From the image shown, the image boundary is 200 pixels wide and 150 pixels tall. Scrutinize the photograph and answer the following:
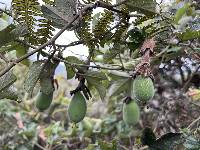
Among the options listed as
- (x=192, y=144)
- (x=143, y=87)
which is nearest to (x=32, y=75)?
(x=143, y=87)

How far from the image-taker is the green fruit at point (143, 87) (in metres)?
0.93

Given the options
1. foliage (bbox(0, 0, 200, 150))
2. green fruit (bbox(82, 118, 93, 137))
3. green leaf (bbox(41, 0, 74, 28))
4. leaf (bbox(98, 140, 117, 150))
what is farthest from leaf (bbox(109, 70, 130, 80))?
green fruit (bbox(82, 118, 93, 137))

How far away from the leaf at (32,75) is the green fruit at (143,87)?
10.8 inches

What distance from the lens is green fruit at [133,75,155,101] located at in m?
0.93

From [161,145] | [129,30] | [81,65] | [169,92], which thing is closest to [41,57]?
[81,65]

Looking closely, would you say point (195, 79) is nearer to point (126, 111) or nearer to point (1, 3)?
point (126, 111)

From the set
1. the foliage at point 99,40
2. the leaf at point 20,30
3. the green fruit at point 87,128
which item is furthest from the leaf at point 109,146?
the green fruit at point 87,128

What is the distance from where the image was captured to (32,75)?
1129 millimetres

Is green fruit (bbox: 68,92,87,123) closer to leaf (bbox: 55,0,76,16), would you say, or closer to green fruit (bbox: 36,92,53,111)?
green fruit (bbox: 36,92,53,111)

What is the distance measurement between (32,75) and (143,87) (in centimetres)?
31

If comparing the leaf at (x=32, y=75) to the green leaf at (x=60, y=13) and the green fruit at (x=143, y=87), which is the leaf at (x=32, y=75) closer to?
the green leaf at (x=60, y=13)

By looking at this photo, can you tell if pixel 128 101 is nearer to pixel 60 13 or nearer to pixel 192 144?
pixel 192 144

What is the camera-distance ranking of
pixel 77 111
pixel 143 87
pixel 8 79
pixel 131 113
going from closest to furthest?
pixel 143 87 → pixel 8 79 → pixel 77 111 → pixel 131 113

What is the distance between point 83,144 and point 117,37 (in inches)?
69.3
